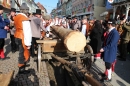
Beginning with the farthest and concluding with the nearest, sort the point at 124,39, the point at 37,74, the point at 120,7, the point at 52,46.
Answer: the point at 120,7
the point at 124,39
the point at 52,46
the point at 37,74

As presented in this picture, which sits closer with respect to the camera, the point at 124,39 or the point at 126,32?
the point at 126,32

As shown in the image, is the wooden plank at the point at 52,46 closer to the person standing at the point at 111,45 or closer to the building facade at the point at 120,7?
the person standing at the point at 111,45

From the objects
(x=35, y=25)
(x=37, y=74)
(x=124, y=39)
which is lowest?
(x=37, y=74)

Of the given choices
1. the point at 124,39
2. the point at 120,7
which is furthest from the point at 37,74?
the point at 120,7

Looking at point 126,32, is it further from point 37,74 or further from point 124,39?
point 37,74


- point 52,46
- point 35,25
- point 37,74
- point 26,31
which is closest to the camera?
point 26,31

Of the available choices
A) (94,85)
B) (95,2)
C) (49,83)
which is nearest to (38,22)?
(49,83)

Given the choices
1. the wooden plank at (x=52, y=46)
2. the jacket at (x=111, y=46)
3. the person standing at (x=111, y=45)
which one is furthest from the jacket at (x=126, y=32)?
the wooden plank at (x=52, y=46)

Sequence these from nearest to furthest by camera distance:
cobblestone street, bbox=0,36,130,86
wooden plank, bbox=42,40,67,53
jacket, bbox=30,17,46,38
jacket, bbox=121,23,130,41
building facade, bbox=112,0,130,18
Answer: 1. cobblestone street, bbox=0,36,130,86
2. wooden plank, bbox=42,40,67,53
3. jacket, bbox=30,17,46,38
4. jacket, bbox=121,23,130,41
5. building facade, bbox=112,0,130,18

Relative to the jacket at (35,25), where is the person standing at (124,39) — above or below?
below

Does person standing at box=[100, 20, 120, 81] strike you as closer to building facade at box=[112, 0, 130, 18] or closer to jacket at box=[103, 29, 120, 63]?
jacket at box=[103, 29, 120, 63]

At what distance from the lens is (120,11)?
2439 cm

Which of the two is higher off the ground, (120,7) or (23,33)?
(120,7)

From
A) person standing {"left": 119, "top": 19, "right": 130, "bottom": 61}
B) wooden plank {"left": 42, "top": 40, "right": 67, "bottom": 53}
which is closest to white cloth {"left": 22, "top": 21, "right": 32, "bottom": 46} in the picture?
wooden plank {"left": 42, "top": 40, "right": 67, "bottom": 53}
